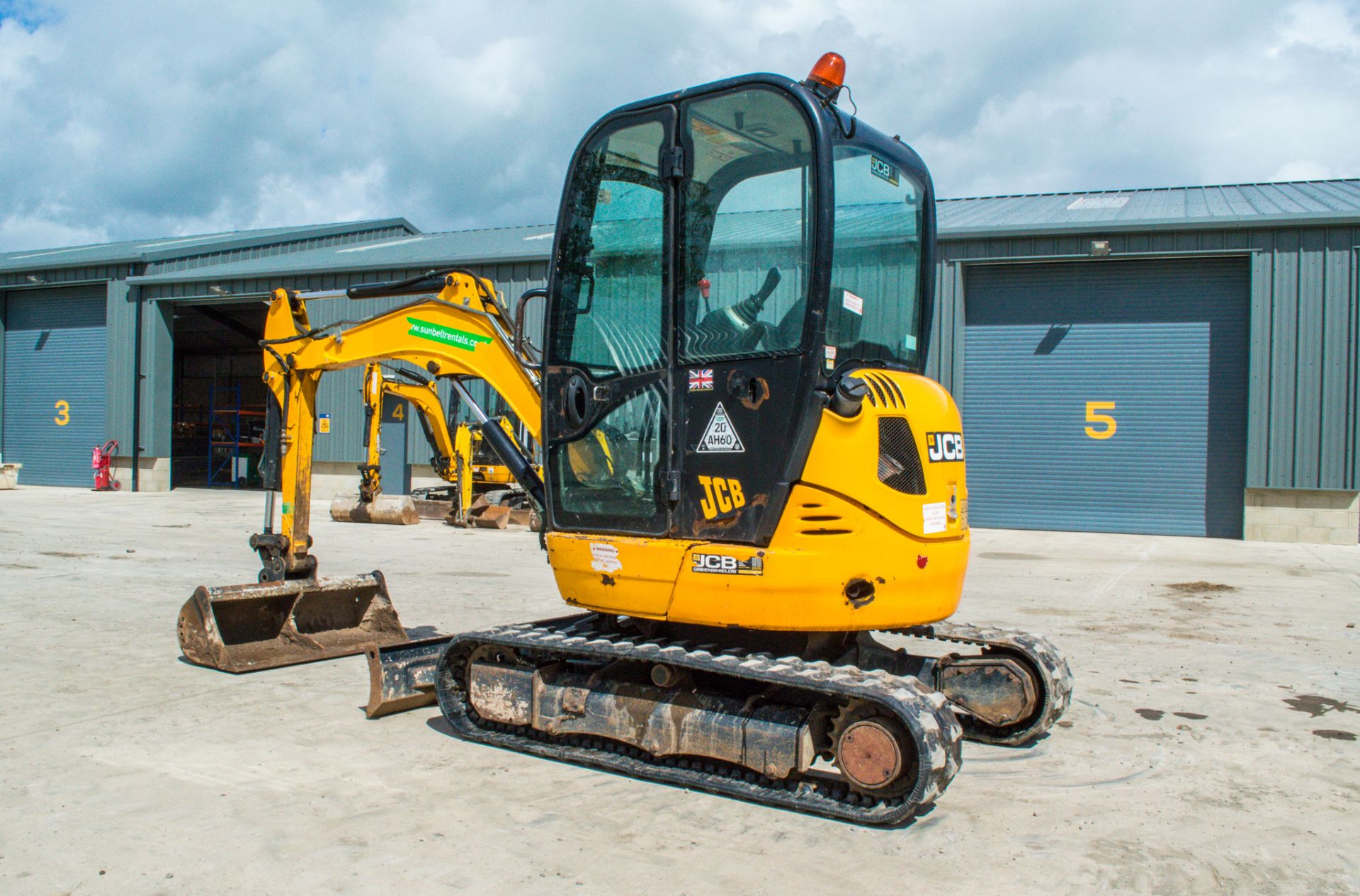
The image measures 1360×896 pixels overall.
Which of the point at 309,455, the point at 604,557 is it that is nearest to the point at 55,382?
the point at 309,455

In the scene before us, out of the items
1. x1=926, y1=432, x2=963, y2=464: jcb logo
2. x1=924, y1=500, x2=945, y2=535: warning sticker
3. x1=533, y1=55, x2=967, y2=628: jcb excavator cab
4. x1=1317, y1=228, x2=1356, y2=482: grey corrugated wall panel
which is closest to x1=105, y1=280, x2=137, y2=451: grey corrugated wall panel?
x1=533, y1=55, x2=967, y2=628: jcb excavator cab

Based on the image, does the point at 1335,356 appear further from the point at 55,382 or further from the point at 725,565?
the point at 55,382

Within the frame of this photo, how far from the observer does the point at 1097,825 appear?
14.7ft

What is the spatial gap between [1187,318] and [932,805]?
1750cm

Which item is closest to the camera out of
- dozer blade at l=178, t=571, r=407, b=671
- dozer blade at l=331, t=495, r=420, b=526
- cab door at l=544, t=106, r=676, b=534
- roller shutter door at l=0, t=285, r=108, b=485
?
cab door at l=544, t=106, r=676, b=534

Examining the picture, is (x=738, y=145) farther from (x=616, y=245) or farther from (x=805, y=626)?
(x=805, y=626)

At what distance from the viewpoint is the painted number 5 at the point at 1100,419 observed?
19.8 meters

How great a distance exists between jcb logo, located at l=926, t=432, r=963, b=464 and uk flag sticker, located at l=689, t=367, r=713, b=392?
1051 mm

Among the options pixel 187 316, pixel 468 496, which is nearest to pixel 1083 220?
pixel 468 496

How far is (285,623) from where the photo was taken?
7.64 metres

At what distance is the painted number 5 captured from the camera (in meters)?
19.8

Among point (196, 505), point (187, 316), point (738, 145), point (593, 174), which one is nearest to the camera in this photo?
point (738, 145)

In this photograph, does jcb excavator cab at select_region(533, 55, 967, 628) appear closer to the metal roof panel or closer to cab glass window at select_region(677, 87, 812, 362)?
cab glass window at select_region(677, 87, 812, 362)

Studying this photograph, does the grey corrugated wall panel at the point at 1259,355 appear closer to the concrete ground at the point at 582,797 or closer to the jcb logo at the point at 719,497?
the concrete ground at the point at 582,797
